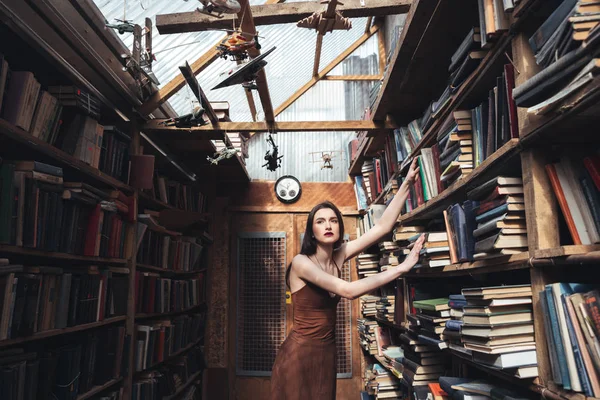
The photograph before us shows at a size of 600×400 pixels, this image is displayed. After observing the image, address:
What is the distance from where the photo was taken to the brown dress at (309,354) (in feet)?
7.82

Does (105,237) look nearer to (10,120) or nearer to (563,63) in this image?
(10,120)

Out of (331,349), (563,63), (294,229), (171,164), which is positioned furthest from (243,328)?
(563,63)

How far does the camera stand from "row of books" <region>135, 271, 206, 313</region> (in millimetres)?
3662

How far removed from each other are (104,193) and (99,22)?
102 cm

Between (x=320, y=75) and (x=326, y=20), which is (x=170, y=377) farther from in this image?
(x=320, y=75)

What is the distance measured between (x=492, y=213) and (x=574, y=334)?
0.53m

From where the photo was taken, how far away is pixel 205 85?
4.79 meters

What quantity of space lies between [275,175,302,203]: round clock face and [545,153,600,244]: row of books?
14.5 feet

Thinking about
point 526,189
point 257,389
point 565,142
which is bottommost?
point 257,389

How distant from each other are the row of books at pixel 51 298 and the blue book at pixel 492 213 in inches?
77.8

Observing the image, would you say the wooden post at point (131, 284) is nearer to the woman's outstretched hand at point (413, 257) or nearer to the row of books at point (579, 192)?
the woman's outstretched hand at point (413, 257)

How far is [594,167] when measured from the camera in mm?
1304

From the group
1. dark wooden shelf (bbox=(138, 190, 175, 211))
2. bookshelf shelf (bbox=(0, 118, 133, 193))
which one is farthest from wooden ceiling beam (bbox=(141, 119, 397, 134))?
bookshelf shelf (bbox=(0, 118, 133, 193))

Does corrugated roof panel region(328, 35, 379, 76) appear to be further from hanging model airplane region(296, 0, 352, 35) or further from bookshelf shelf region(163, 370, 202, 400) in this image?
bookshelf shelf region(163, 370, 202, 400)
